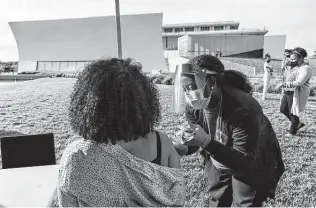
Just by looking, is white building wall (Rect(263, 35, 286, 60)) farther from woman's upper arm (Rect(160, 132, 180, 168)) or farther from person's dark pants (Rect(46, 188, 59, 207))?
woman's upper arm (Rect(160, 132, 180, 168))

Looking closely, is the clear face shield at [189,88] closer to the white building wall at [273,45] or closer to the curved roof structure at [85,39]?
the curved roof structure at [85,39]

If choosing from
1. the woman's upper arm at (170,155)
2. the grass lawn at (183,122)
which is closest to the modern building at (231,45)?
the grass lawn at (183,122)

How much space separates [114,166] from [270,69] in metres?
7.37

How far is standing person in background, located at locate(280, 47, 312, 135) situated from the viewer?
14.6 ft

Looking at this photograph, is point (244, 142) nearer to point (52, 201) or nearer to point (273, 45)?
point (52, 201)

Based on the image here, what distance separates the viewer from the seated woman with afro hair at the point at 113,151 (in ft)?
3.14

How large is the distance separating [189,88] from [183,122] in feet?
13.7

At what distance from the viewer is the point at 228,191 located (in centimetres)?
169

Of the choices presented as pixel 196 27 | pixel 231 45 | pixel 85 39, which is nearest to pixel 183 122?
Answer: pixel 85 39

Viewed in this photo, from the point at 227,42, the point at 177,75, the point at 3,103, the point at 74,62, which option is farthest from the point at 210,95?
the point at 227,42

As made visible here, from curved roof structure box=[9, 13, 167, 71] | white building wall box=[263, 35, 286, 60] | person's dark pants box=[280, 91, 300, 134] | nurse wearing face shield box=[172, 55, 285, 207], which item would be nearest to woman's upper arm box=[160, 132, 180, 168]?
nurse wearing face shield box=[172, 55, 285, 207]

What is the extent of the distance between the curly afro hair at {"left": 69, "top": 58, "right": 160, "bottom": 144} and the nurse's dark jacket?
1.06ft

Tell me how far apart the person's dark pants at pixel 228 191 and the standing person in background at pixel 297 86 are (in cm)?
322

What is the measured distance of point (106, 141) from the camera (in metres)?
0.99
